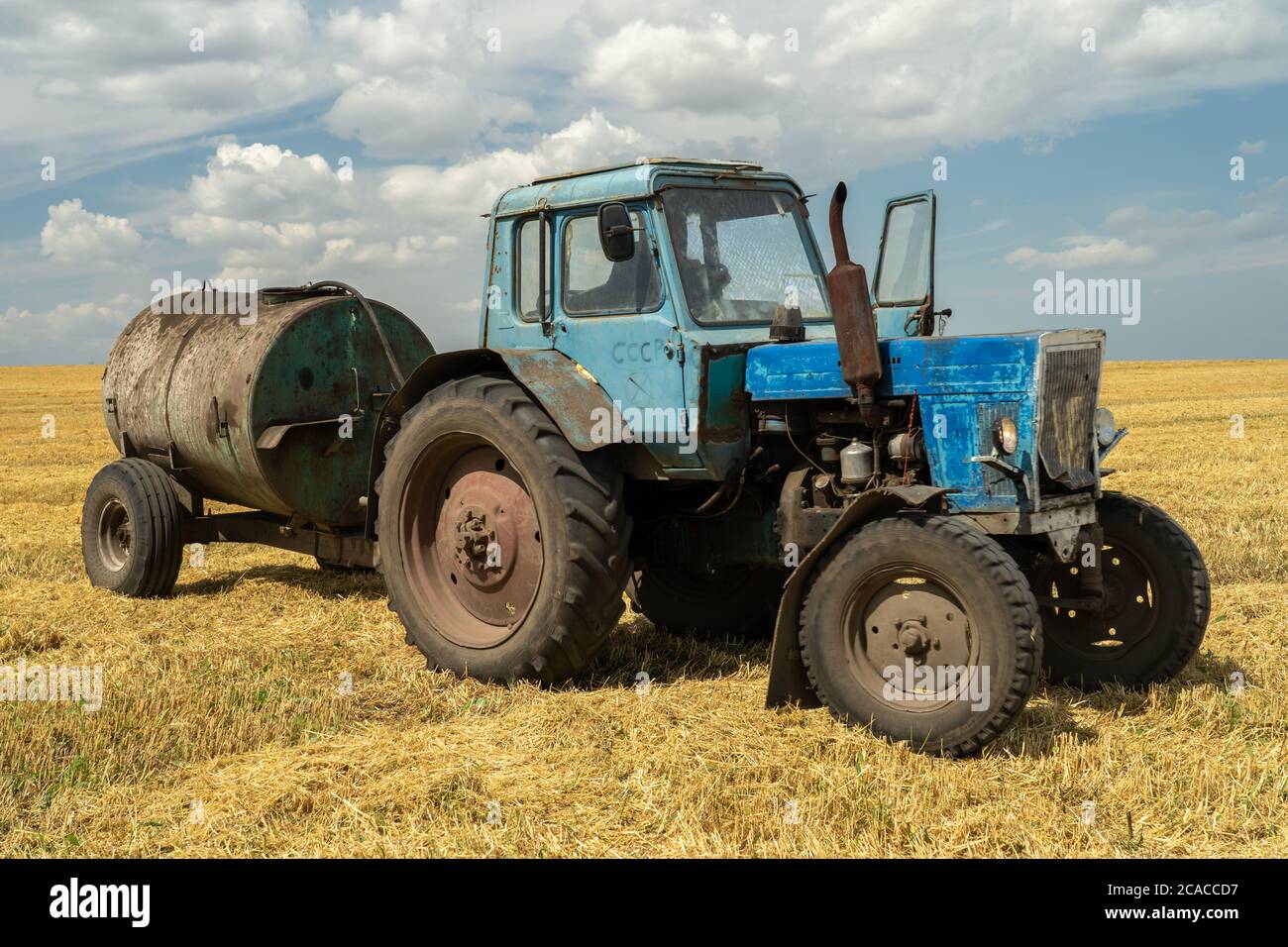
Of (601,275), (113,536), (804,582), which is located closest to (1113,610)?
(804,582)

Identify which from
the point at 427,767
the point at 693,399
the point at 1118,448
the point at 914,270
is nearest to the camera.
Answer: the point at 427,767

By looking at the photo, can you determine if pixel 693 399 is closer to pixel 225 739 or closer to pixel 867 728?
pixel 867 728

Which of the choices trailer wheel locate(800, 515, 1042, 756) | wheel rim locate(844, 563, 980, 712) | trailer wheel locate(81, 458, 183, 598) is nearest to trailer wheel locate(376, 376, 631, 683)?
trailer wheel locate(800, 515, 1042, 756)

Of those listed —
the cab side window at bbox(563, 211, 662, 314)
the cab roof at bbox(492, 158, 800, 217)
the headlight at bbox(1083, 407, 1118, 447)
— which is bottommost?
the headlight at bbox(1083, 407, 1118, 447)

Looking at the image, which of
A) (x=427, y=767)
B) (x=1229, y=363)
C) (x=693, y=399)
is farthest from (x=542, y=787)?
(x=1229, y=363)

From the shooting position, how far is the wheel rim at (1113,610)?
6082 millimetres

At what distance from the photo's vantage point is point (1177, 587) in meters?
5.92

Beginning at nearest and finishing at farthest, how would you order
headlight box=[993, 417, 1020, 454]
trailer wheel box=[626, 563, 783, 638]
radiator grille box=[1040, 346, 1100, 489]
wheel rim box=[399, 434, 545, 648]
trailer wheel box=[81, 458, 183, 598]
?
1. headlight box=[993, 417, 1020, 454]
2. radiator grille box=[1040, 346, 1100, 489]
3. wheel rim box=[399, 434, 545, 648]
4. trailer wheel box=[626, 563, 783, 638]
5. trailer wheel box=[81, 458, 183, 598]

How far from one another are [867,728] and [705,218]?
271 centimetres

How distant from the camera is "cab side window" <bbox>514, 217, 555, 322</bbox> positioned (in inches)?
Result: 264

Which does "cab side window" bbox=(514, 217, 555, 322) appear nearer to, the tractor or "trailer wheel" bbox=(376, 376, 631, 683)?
the tractor

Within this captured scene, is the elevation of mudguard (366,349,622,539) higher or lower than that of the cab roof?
lower

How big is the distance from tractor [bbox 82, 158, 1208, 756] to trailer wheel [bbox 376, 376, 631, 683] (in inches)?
0.7

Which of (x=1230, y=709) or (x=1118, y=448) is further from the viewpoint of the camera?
(x=1118, y=448)
